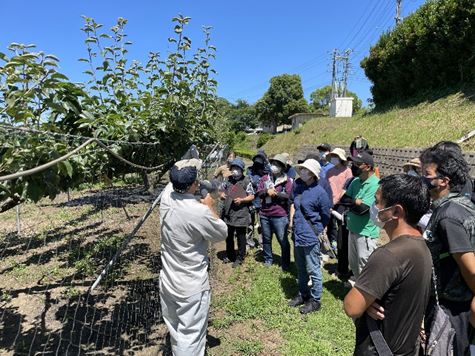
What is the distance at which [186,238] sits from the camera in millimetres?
2121

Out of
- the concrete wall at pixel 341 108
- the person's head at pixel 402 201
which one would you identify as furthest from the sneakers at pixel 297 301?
the concrete wall at pixel 341 108

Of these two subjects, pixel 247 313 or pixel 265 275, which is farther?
pixel 265 275

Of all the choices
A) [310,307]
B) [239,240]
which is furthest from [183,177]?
[239,240]

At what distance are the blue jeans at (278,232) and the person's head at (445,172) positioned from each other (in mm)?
2573

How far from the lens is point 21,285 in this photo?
13.8 ft

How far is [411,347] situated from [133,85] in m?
3.42

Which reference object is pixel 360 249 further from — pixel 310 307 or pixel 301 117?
pixel 301 117

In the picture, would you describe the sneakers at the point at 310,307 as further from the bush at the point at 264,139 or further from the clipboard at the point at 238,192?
the bush at the point at 264,139

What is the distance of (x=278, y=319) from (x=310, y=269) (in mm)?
677

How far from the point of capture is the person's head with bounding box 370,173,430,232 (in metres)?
1.45

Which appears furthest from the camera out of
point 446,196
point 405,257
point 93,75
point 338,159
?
point 338,159

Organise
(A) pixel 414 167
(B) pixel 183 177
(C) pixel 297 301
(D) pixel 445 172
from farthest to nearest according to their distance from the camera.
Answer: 1. (A) pixel 414 167
2. (C) pixel 297 301
3. (B) pixel 183 177
4. (D) pixel 445 172

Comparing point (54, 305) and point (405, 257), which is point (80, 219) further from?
point (405, 257)

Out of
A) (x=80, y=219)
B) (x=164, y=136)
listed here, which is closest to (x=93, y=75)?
(x=164, y=136)
